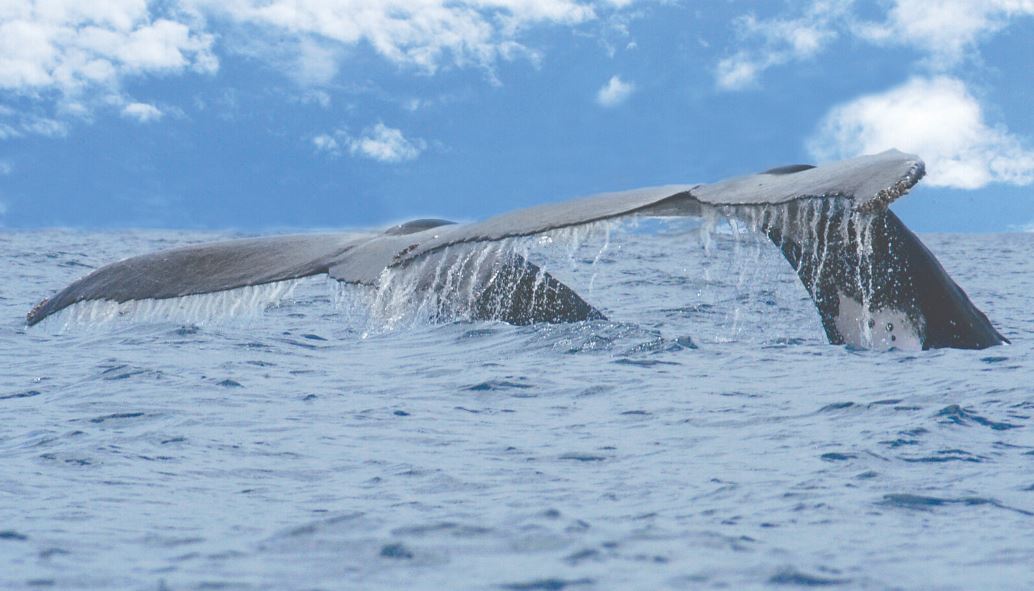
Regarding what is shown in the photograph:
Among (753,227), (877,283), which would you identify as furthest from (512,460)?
(877,283)

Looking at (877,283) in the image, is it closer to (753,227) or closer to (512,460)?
(753,227)

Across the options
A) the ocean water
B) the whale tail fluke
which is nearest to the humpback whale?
the whale tail fluke

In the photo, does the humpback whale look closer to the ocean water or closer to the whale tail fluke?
the whale tail fluke

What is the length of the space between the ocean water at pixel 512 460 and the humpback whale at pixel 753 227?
202 mm

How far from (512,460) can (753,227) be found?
6.04 ft

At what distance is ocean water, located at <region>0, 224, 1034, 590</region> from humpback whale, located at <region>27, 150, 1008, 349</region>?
202 mm

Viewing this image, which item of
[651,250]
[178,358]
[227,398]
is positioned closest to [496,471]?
[227,398]

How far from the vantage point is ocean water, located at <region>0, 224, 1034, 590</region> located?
478cm

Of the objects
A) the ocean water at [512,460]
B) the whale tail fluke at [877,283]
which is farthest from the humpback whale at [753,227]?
the ocean water at [512,460]

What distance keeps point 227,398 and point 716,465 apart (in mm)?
3999

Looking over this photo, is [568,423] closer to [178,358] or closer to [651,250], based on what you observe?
[178,358]

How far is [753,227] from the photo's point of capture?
698 centimetres

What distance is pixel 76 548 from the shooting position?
200 inches

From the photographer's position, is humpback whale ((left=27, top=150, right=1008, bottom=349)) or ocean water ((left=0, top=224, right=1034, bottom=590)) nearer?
ocean water ((left=0, top=224, right=1034, bottom=590))
